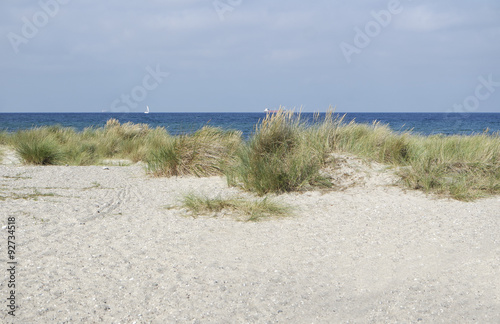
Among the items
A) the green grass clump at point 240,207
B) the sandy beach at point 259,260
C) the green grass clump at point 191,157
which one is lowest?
the sandy beach at point 259,260

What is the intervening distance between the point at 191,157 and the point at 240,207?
3.17 metres

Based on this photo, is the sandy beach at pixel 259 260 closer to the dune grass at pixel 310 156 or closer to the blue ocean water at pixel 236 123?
the dune grass at pixel 310 156

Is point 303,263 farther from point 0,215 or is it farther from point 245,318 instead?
point 0,215

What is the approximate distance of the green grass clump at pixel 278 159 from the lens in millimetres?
6590

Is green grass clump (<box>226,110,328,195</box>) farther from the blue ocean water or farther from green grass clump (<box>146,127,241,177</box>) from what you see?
green grass clump (<box>146,127,241,177</box>)

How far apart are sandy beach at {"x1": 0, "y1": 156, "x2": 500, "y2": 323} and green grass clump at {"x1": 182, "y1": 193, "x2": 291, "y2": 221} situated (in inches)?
7.1

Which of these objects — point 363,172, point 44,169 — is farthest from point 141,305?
point 44,169

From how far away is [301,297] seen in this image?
318 centimetres

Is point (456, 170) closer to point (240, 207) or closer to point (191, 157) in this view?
point (240, 207)

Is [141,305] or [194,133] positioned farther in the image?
[194,133]

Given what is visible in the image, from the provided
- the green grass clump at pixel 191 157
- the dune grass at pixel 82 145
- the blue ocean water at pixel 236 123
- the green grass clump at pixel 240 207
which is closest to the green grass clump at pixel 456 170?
the blue ocean water at pixel 236 123

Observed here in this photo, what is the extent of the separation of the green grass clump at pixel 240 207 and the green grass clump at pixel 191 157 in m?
2.49

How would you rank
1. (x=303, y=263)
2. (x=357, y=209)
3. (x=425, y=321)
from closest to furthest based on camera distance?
1. (x=425, y=321)
2. (x=303, y=263)
3. (x=357, y=209)

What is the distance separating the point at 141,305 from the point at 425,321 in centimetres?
184
